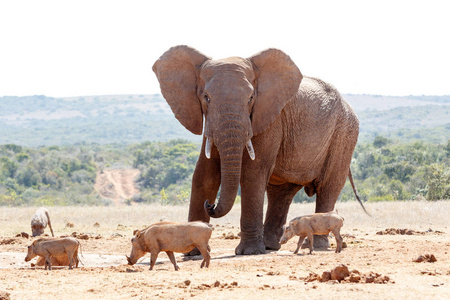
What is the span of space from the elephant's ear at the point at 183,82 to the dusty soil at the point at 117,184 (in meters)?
47.0

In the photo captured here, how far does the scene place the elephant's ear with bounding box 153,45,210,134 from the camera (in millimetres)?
12078

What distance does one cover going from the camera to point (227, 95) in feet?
36.7

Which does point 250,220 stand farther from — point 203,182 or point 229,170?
point 229,170

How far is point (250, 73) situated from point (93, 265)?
13.3 ft

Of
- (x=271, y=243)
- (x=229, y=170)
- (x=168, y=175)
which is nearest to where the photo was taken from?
(x=229, y=170)

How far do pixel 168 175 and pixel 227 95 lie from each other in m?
43.9

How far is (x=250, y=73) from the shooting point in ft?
39.5

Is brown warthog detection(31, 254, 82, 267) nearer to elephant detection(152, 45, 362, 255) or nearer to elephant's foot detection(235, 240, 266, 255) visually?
elephant detection(152, 45, 362, 255)

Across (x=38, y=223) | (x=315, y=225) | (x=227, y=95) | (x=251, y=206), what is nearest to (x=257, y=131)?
(x=227, y=95)

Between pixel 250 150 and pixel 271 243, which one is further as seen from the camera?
pixel 271 243

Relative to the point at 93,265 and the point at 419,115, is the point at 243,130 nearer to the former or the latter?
the point at 93,265

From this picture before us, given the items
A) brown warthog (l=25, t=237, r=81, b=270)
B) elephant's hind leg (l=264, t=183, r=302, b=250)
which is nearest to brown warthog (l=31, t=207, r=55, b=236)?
elephant's hind leg (l=264, t=183, r=302, b=250)

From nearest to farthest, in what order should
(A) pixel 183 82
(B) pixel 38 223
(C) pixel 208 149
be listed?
1. (C) pixel 208 149
2. (A) pixel 183 82
3. (B) pixel 38 223

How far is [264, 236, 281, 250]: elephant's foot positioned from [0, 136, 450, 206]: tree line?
13465 mm
